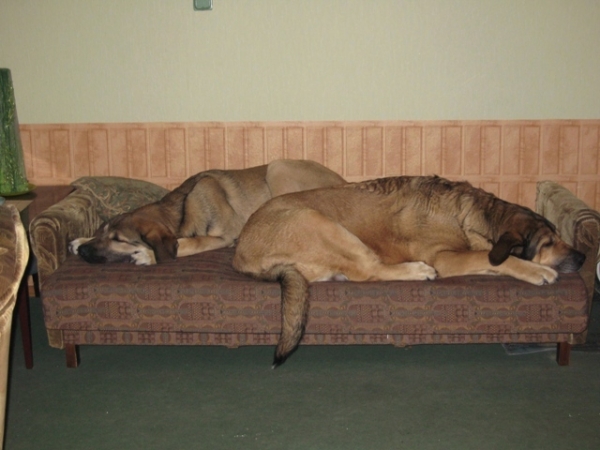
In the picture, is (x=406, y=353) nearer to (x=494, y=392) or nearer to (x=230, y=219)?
(x=494, y=392)

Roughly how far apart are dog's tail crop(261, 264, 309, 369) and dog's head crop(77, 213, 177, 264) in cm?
96

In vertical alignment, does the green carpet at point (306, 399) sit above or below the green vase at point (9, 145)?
below

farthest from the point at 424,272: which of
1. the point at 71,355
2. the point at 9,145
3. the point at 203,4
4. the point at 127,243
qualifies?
the point at 9,145

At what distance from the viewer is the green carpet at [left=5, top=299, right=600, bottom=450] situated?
402 centimetres

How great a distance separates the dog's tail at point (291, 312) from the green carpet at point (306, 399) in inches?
11.2

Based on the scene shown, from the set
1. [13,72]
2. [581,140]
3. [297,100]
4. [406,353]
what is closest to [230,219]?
[297,100]

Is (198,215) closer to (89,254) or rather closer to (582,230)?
(89,254)

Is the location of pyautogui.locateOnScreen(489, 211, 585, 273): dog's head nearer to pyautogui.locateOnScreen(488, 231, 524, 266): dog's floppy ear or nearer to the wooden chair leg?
pyautogui.locateOnScreen(488, 231, 524, 266): dog's floppy ear

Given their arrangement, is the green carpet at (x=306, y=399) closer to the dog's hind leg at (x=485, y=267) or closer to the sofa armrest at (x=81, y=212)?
the dog's hind leg at (x=485, y=267)

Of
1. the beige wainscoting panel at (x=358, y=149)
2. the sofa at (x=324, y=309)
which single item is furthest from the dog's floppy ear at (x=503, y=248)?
the beige wainscoting panel at (x=358, y=149)

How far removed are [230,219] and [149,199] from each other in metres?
0.70

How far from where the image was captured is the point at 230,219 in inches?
234

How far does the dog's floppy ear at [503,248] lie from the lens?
4.70 meters

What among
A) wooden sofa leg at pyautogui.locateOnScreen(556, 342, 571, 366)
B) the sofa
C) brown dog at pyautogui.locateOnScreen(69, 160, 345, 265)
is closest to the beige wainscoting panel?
brown dog at pyautogui.locateOnScreen(69, 160, 345, 265)
